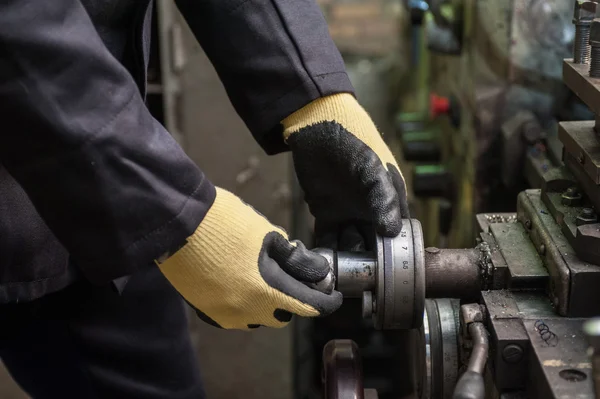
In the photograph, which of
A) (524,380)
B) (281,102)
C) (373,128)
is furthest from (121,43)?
(524,380)

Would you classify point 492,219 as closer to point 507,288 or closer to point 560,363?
point 507,288

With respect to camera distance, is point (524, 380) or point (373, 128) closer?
point (524, 380)

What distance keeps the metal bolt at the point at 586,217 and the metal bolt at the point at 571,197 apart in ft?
0.15

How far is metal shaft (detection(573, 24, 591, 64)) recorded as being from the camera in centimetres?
104

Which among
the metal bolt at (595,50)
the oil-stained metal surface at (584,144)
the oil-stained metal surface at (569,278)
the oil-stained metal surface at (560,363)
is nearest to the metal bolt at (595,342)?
the oil-stained metal surface at (560,363)

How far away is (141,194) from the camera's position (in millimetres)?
860

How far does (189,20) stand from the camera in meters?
1.21

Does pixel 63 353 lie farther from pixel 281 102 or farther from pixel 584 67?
pixel 584 67

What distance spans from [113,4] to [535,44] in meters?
0.82

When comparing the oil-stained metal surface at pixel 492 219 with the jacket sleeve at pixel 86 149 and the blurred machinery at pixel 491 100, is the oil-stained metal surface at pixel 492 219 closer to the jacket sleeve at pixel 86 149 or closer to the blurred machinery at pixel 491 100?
the blurred machinery at pixel 491 100

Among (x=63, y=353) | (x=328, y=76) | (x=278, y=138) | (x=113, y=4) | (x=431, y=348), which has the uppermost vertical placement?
(x=113, y=4)

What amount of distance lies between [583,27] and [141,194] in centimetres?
65

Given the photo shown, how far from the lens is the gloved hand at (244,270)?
3.05 feet

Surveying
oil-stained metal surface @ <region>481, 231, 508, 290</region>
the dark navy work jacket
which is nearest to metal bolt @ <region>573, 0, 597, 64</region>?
oil-stained metal surface @ <region>481, 231, 508, 290</region>
